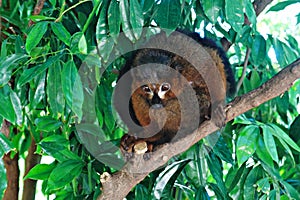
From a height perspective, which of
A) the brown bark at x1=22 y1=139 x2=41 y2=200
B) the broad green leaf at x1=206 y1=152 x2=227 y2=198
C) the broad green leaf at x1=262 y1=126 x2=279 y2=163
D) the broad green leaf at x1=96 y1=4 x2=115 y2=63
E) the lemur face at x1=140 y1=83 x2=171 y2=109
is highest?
the broad green leaf at x1=96 y1=4 x2=115 y2=63

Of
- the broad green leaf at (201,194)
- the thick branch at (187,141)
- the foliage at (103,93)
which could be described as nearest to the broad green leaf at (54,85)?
the foliage at (103,93)

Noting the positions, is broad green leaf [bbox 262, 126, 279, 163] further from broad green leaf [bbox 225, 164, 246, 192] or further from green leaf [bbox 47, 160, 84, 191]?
green leaf [bbox 47, 160, 84, 191]

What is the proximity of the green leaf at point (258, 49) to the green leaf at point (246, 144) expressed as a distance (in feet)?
0.69

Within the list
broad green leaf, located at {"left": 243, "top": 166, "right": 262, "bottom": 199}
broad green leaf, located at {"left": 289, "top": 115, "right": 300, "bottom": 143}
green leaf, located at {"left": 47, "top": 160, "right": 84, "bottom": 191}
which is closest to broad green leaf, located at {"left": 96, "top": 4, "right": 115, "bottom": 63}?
green leaf, located at {"left": 47, "top": 160, "right": 84, "bottom": 191}

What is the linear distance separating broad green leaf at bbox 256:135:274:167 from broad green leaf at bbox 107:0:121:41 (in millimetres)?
458

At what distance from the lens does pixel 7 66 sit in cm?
110

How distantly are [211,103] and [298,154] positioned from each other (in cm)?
49

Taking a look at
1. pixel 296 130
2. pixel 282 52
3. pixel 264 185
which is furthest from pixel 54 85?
pixel 296 130

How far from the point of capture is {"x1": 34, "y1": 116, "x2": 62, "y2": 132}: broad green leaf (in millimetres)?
1282

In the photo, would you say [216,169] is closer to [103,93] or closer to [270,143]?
[270,143]

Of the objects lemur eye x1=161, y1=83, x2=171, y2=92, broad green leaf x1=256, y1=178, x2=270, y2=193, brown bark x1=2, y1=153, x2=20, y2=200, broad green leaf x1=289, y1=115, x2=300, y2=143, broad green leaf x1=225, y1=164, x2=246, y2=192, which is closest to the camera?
lemur eye x1=161, y1=83, x2=171, y2=92

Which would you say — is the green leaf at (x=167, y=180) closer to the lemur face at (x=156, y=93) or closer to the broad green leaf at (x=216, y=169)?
the broad green leaf at (x=216, y=169)

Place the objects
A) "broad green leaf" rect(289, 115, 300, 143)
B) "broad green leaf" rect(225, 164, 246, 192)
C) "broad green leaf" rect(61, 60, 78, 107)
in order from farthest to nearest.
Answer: "broad green leaf" rect(289, 115, 300, 143), "broad green leaf" rect(225, 164, 246, 192), "broad green leaf" rect(61, 60, 78, 107)

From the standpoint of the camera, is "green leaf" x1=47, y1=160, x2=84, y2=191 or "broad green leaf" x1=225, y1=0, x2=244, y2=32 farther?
"green leaf" x1=47, y1=160, x2=84, y2=191
